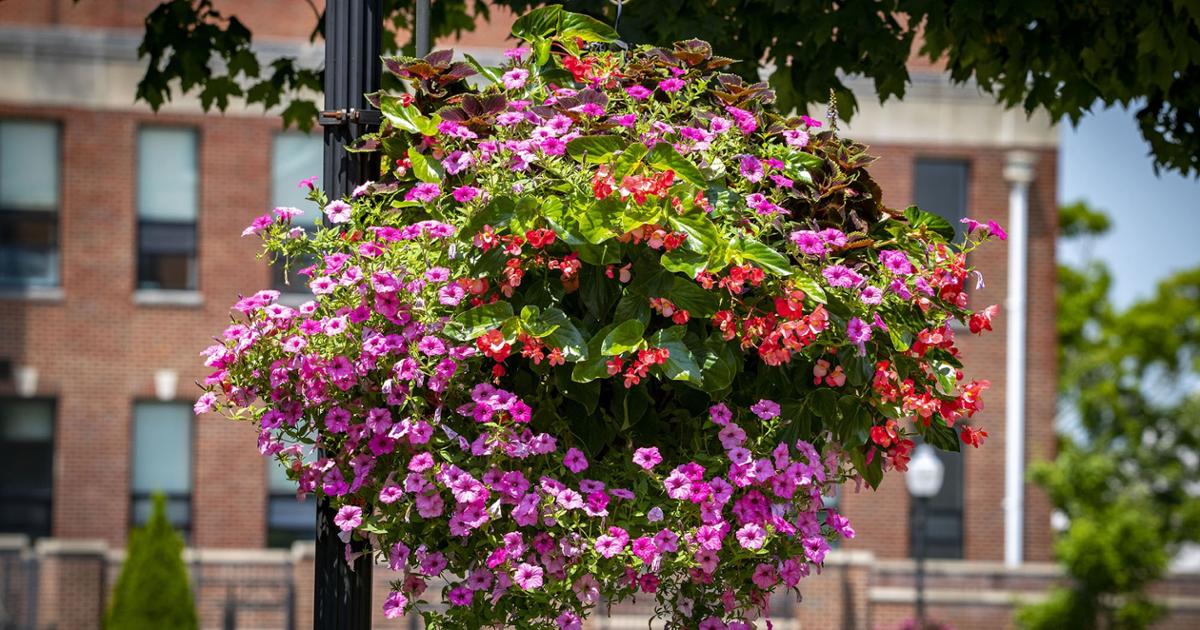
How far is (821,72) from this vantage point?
678cm

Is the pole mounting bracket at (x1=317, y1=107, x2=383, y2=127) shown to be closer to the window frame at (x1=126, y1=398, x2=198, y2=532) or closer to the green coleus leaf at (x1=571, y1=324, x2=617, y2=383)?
the green coleus leaf at (x1=571, y1=324, x2=617, y2=383)

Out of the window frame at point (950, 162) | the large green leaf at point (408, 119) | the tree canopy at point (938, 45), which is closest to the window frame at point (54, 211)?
the window frame at point (950, 162)

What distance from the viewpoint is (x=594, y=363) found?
3.18 m

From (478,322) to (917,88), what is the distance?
71.9 feet

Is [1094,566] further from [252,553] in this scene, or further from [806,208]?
[806,208]

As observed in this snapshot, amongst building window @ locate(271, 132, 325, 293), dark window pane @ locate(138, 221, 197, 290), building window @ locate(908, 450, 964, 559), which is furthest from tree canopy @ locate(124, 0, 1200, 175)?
building window @ locate(908, 450, 964, 559)

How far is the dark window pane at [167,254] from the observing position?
2277cm

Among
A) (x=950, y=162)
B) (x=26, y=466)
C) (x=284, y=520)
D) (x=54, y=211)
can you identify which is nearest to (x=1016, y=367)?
(x=950, y=162)

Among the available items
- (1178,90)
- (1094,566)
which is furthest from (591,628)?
(1178,90)

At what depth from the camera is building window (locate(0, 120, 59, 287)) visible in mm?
22516

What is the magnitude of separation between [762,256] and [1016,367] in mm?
22202

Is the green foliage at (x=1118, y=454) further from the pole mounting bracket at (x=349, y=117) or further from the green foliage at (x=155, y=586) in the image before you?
the pole mounting bracket at (x=349, y=117)

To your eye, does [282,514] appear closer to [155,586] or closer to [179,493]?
[179,493]

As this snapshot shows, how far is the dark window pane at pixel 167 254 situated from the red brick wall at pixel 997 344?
1067cm
